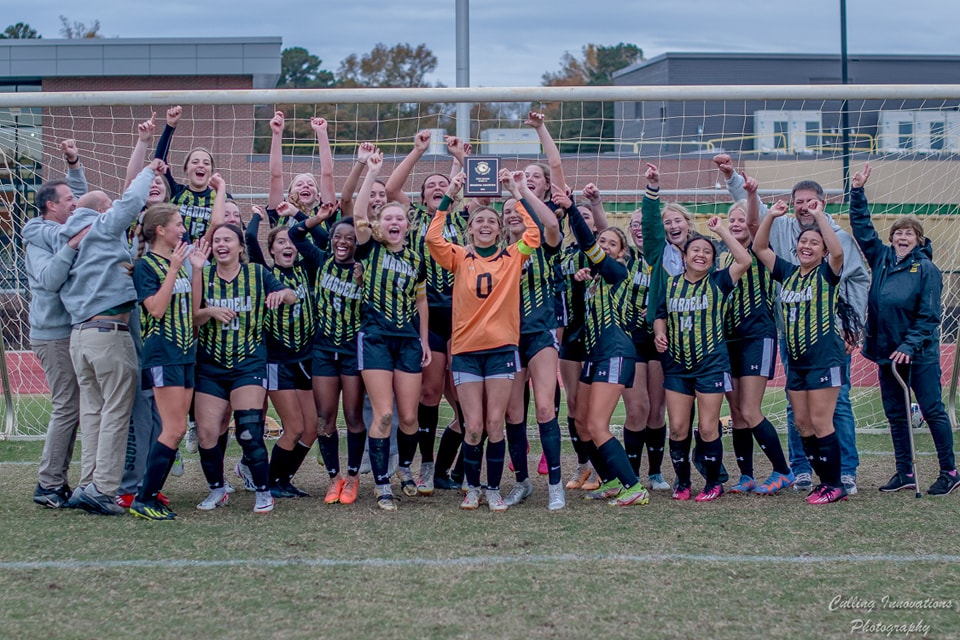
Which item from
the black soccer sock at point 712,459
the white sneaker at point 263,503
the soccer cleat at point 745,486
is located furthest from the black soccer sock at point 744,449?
the white sneaker at point 263,503

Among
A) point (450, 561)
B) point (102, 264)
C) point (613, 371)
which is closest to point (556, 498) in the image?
Answer: point (613, 371)

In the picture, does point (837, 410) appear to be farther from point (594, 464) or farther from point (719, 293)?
point (594, 464)

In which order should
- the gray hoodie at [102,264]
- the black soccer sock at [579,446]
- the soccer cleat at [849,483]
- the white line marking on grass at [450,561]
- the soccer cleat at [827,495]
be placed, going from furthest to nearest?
1. the black soccer sock at [579,446]
2. the soccer cleat at [849,483]
3. the soccer cleat at [827,495]
4. the gray hoodie at [102,264]
5. the white line marking on grass at [450,561]

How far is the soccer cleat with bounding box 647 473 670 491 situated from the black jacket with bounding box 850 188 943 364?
1653mm

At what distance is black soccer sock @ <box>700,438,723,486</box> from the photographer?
6.31 meters

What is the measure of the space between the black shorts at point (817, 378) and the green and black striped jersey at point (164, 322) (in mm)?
3726

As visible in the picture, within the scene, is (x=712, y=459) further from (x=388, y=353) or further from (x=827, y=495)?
(x=388, y=353)

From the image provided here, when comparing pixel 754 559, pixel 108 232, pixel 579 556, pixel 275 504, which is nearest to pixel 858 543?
pixel 754 559

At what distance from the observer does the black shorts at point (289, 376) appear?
628cm

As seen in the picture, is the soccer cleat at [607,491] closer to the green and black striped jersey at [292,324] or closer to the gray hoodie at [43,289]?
the green and black striped jersey at [292,324]

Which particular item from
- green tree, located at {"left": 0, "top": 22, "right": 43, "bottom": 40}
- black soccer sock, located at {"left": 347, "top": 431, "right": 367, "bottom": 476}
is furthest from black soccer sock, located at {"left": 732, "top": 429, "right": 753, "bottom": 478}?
green tree, located at {"left": 0, "top": 22, "right": 43, "bottom": 40}

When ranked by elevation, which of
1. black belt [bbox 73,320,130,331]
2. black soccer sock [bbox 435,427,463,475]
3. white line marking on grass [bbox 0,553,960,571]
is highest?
black belt [bbox 73,320,130,331]

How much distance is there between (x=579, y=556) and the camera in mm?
4871

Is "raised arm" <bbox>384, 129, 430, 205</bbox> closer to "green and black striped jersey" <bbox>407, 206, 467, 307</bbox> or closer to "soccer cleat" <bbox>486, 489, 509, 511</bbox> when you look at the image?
"green and black striped jersey" <bbox>407, 206, 467, 307</bbox>
